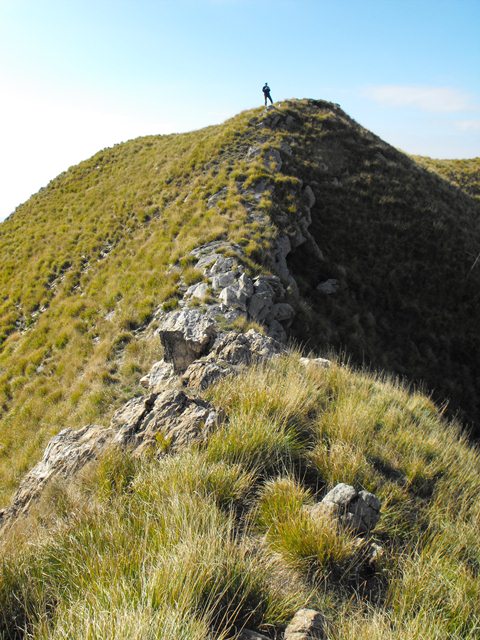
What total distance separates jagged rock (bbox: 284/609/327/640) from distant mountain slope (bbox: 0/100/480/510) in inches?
314

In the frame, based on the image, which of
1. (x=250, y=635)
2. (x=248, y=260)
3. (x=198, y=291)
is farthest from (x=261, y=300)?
(x=250, y=635)

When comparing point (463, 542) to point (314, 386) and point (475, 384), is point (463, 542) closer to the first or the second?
point (314, 386)

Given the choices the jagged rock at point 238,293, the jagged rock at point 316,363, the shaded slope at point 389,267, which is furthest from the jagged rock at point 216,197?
the jagged rock at point 316,363

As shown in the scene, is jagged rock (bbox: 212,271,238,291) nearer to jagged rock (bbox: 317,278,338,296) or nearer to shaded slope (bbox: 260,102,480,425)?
shaded slope (bbox: 260,102,480,425)

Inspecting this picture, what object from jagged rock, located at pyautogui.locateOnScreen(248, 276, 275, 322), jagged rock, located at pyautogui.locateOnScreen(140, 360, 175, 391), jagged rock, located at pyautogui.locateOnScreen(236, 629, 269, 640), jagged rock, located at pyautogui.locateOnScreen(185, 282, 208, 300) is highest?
jagged rock, located at pyautogui.locateOnScreen(185, 282, 208, 300)

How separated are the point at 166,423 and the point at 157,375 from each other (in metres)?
4.32

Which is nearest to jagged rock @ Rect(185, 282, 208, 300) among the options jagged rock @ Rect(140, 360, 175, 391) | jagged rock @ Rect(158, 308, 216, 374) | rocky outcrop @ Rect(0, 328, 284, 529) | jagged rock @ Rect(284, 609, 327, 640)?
jagged rock @ Rect(158, 308, 216, 374)

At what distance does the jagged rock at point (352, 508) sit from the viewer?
421cm

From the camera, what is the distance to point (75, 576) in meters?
3.44

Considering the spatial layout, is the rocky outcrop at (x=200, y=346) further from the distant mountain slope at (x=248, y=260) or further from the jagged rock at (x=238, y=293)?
the distant mountain slope at (x=248, y=260)

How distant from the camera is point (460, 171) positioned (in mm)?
40969

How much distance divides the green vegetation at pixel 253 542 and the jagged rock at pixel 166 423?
33cm

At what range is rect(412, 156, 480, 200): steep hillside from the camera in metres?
37.4

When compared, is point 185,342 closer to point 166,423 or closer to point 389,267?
point 166,423
